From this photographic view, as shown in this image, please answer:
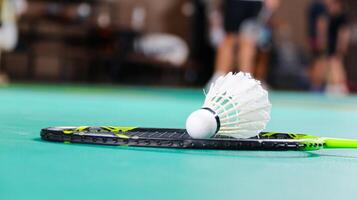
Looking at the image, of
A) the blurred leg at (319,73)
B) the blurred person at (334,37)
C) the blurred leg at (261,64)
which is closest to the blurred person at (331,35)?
the blurred person at (334,37)

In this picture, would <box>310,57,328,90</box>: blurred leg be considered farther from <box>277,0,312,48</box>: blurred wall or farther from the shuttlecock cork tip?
the shuttlecock cork tip

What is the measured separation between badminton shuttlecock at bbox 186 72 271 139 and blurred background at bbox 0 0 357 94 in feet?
27.6

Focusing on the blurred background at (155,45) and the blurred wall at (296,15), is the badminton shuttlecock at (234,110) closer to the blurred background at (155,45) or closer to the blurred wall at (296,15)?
the blurred background at (155,45)

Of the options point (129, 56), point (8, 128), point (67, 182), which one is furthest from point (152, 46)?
point (67, 182)

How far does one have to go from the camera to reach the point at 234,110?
6.41ft

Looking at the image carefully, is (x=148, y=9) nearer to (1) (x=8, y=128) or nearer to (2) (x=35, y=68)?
(2) (x=35, y=68)

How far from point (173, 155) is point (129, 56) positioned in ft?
33.8

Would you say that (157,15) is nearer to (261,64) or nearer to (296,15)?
(261,64)

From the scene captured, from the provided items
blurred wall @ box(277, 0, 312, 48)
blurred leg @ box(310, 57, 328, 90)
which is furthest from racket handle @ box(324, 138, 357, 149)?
blurred wall @ box(277, 0, 312, 48)

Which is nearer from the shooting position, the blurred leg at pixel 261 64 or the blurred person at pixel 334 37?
the blurred person at pixel 334 37

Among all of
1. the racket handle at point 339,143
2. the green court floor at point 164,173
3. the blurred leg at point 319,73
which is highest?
the blurred leg at point 319,73

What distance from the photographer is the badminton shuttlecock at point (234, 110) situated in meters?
1.93

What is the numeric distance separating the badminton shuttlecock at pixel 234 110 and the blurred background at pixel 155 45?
8413mm

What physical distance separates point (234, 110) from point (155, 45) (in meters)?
10.0
